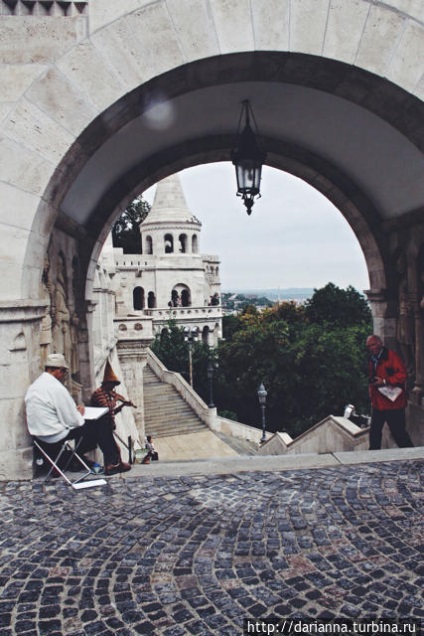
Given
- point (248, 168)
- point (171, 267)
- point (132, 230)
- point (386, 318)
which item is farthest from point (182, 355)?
point (248, 168)

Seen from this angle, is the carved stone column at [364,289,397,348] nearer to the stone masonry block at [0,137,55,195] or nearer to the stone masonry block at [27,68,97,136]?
the stone masonry block at [27,68,97,136]

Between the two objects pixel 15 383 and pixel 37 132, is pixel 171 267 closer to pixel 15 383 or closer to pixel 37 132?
pixel 37 132

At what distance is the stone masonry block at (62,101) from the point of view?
485 cm

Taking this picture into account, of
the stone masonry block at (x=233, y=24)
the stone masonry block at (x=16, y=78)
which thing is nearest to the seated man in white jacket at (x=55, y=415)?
the stone masonry block at (x=16, y=78)

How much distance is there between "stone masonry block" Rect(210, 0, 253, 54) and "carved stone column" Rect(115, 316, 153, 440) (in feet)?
47.4

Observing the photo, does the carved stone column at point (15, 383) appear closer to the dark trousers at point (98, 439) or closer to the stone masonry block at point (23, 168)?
the dark trousers at point (98, 439)

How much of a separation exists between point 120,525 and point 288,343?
26.7 m

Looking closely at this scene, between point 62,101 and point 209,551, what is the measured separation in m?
3.96

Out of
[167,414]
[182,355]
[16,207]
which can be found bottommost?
[167,414]

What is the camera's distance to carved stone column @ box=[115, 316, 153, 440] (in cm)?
1945

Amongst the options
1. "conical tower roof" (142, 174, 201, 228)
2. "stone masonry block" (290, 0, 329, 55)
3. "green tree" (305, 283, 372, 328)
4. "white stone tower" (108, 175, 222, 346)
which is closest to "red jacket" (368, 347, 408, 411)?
"stone masonry block" (290, 0, 329, 55)

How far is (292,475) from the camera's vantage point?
485 cm

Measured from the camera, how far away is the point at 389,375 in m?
6.38

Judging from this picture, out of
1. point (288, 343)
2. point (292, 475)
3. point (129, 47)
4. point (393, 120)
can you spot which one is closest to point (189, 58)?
point (129, 47)
